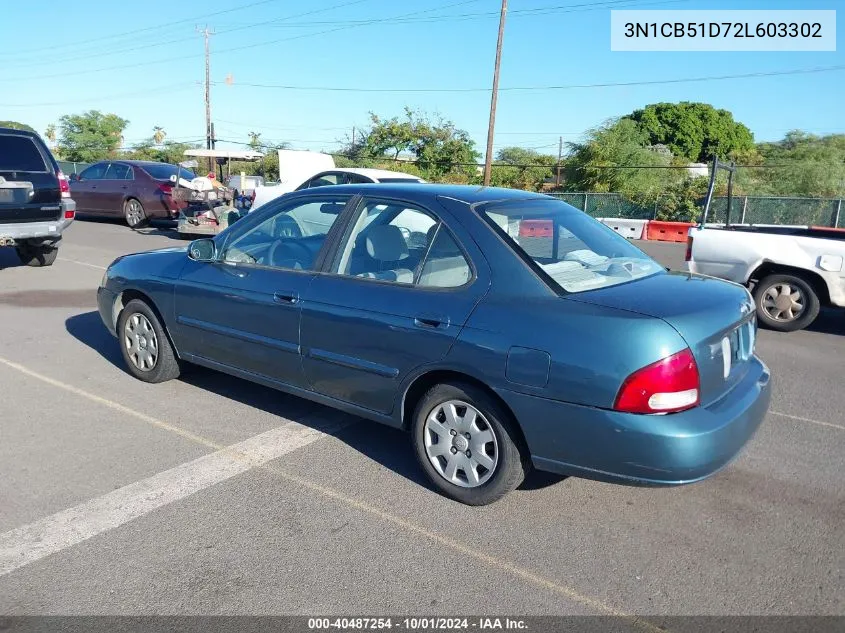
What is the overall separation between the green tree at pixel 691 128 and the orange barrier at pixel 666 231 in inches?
1905

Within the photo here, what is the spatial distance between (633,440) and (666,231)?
20261 mm

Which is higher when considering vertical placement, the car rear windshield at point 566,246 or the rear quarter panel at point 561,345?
the car rear windshield at point 566,246

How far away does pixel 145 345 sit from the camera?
5.40 m

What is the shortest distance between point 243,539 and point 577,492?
177 cm

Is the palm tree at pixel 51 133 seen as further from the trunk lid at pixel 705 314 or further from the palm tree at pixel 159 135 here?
the trunk lid at pixel 705 314

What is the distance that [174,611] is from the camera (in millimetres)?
2793

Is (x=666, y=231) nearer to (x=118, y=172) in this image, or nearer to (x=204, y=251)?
(x=118, y=172)

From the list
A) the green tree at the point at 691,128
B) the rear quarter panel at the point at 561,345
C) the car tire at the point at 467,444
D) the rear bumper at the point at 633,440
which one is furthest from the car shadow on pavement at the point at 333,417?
the green tree at the point at 691,128

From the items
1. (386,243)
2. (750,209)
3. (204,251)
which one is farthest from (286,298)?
(750,209)

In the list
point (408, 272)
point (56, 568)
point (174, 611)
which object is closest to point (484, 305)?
point (408, 272)

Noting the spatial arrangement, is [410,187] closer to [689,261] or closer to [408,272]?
[408,272]

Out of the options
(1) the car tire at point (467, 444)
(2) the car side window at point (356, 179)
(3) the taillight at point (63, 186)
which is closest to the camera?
(1) the car tire at point (467, 444)

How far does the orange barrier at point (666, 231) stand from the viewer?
2160 centimetres

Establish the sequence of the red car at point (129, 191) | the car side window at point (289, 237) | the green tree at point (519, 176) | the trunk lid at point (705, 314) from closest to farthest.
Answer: the trunk lid at point (705, 314) < the car side window at point (289, 237) < the red car at point (129, 191) < the green tree at point (519, 176)
